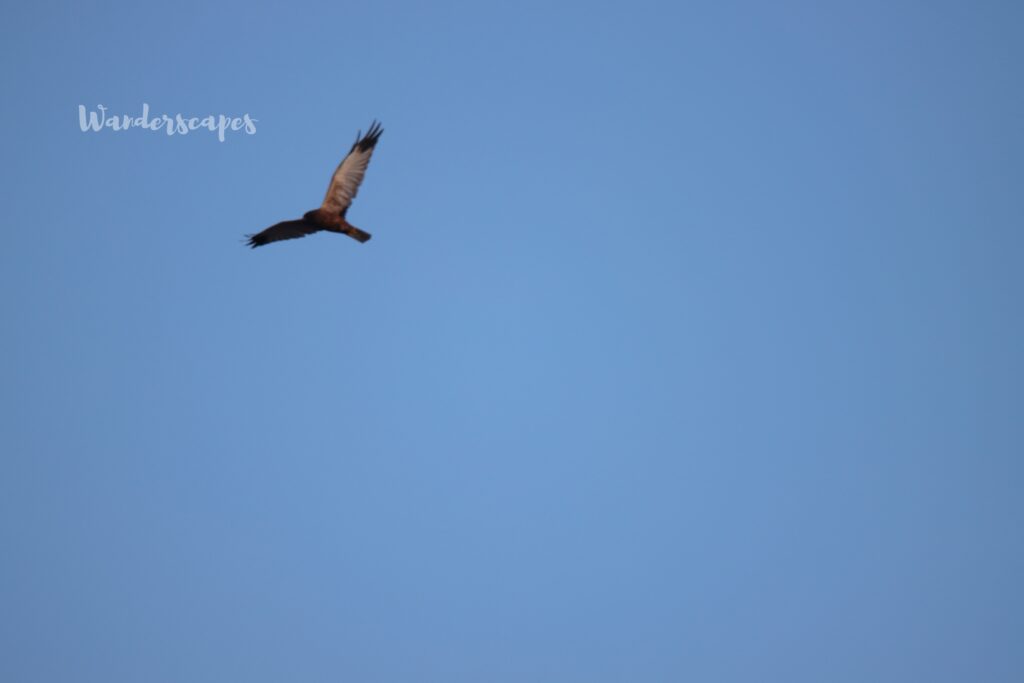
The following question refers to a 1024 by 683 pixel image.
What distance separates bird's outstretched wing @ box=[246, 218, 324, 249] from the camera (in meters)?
22.9

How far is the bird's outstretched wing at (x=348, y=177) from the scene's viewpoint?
22.8 meters

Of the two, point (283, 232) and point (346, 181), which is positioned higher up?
point (346, 181)

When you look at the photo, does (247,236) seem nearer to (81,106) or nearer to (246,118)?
(246,118)

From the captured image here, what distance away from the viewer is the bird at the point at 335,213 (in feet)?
74.4

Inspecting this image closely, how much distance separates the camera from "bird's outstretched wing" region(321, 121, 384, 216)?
74.9 feet

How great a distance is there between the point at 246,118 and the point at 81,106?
3.85 metres

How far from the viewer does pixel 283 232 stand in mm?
23047

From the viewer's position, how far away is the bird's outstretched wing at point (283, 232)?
2288 centimetres

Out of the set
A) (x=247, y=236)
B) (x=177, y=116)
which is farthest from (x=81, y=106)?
(x=247, y=236)

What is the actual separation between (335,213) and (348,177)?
776mm

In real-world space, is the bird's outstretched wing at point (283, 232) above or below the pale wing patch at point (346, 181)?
below

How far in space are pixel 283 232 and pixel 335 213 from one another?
0.94 metres

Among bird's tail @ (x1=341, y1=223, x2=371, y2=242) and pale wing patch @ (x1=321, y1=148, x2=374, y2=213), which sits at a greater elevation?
pale wing patch @ (x1=321, y1=148, x2=374, y2=213)

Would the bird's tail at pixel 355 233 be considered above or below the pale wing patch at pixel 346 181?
below
